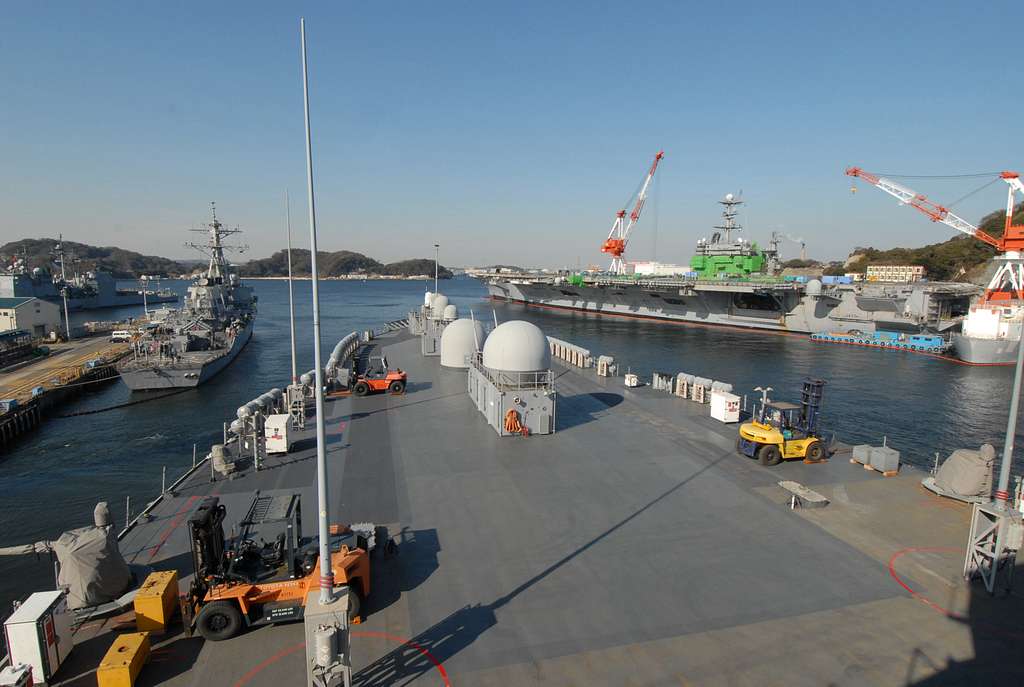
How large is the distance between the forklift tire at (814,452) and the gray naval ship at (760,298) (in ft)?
202

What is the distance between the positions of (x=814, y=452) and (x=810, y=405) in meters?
1.68

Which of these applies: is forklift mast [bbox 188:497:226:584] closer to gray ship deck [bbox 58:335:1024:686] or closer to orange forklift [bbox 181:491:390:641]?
orange forklift [bbox 181:491:390:641]

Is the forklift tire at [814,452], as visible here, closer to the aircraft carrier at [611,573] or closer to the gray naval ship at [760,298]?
the aircraft carrier at [611,573]

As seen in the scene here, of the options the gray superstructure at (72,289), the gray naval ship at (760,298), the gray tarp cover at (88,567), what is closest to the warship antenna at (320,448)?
the gray tarp cover at (88,567)

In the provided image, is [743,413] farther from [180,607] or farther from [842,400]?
[180,607]

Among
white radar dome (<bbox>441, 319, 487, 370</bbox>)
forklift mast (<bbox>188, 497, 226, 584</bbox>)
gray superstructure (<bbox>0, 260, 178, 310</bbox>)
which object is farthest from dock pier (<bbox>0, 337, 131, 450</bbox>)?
forklift mast (<bbox>188, 497, 226, 584</bbox>)

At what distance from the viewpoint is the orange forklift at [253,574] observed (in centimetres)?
895

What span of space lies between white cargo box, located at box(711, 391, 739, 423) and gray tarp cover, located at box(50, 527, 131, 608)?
21769 mm

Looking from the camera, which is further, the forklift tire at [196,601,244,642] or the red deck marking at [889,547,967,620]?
the red deck marking at [889,547,967,620]

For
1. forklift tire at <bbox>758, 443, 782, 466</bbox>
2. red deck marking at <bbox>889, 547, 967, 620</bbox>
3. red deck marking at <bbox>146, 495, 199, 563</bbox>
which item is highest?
forklift tire at <bbox>758, 443, 782, 466</bbox>

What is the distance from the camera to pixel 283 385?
4606cm

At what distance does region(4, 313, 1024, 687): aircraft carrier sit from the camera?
28.0ft

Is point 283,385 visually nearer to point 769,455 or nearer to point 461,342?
point 461,342

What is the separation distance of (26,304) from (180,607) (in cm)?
7199
